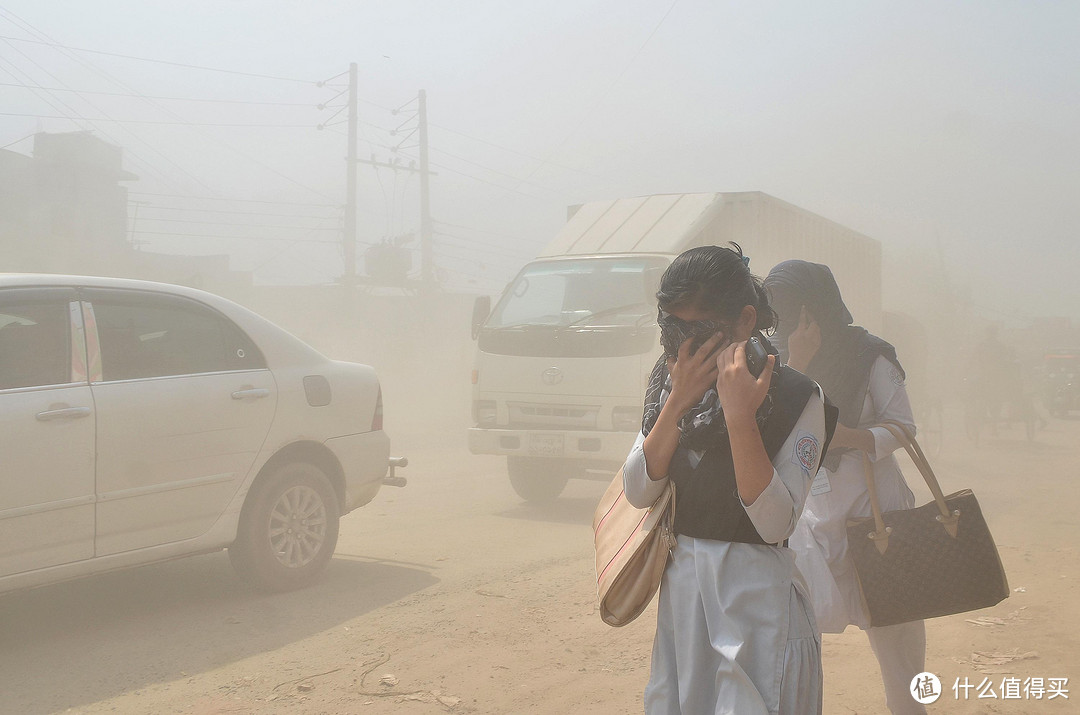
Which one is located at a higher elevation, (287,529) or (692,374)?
(692,374)

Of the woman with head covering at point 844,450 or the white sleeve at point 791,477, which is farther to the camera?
the woman with head covering at point 844,450

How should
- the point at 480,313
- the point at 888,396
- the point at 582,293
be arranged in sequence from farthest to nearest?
the point at 480,313 < the point at 582,293 < the point at 888,396

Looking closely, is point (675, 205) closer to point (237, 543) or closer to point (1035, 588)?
point (1035, 588)

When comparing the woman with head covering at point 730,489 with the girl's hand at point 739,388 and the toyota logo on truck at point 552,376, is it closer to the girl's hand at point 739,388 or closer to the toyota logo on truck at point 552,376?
the girl's hand at point 739,388

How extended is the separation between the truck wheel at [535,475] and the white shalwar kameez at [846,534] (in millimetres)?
6570

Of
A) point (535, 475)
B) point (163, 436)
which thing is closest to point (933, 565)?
point (163, 436)

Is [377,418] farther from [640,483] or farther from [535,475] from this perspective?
[640,483]

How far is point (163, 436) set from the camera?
16.2ft

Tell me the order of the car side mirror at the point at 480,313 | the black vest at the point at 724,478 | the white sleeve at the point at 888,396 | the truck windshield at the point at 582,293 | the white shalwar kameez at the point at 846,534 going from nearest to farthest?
1. the black vest at the point at 724,478
2. the white shalwar kameez at the point at 846,534
3. the white sleeve at the point at 888,396
4. the truck windshield at the point at 582,293
5. the car side mirror at the point at 480,313

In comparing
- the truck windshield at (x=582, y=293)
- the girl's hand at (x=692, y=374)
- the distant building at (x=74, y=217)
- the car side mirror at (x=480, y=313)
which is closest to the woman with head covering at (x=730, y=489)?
the girl's hand at (x=692, y=374)

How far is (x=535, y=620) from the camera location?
5191mm

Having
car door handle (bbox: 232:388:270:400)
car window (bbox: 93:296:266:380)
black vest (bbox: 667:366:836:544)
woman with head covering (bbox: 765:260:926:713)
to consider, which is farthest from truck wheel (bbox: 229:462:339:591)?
black vest (bbox: 667:366:836:544)

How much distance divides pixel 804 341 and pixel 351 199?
29.2 m

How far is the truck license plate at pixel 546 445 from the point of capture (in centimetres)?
868
